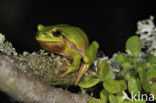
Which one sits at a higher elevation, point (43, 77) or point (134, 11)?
point (134, 11)

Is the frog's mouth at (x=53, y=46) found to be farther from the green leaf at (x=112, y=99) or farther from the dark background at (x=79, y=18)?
the dark background at (x=79, y=18)

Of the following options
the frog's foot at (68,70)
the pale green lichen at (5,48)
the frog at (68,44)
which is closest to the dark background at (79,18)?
the frog at (68,44)

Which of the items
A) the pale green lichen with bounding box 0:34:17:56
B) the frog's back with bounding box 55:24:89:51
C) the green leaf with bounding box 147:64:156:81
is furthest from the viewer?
the frog's back with bounding box 55:24:89:51

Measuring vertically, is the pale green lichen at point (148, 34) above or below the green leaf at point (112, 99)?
above

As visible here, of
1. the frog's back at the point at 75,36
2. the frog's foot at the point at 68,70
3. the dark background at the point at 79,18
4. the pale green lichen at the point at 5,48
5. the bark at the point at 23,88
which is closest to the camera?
the bark at the point at 23,88

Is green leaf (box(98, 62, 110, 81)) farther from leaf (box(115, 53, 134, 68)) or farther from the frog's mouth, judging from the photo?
the frog's mouth

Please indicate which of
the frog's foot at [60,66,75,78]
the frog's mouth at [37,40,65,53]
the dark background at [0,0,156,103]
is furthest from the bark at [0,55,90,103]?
the dark background at [0,0,156,103]

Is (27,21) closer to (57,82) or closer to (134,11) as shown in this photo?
(134,11)

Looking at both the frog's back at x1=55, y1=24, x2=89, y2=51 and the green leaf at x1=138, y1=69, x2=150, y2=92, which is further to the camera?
the frog's back at x1=55, y1=24, x2=89, y2=51

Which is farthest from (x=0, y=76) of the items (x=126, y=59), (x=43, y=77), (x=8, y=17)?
(x=8, y=17)
